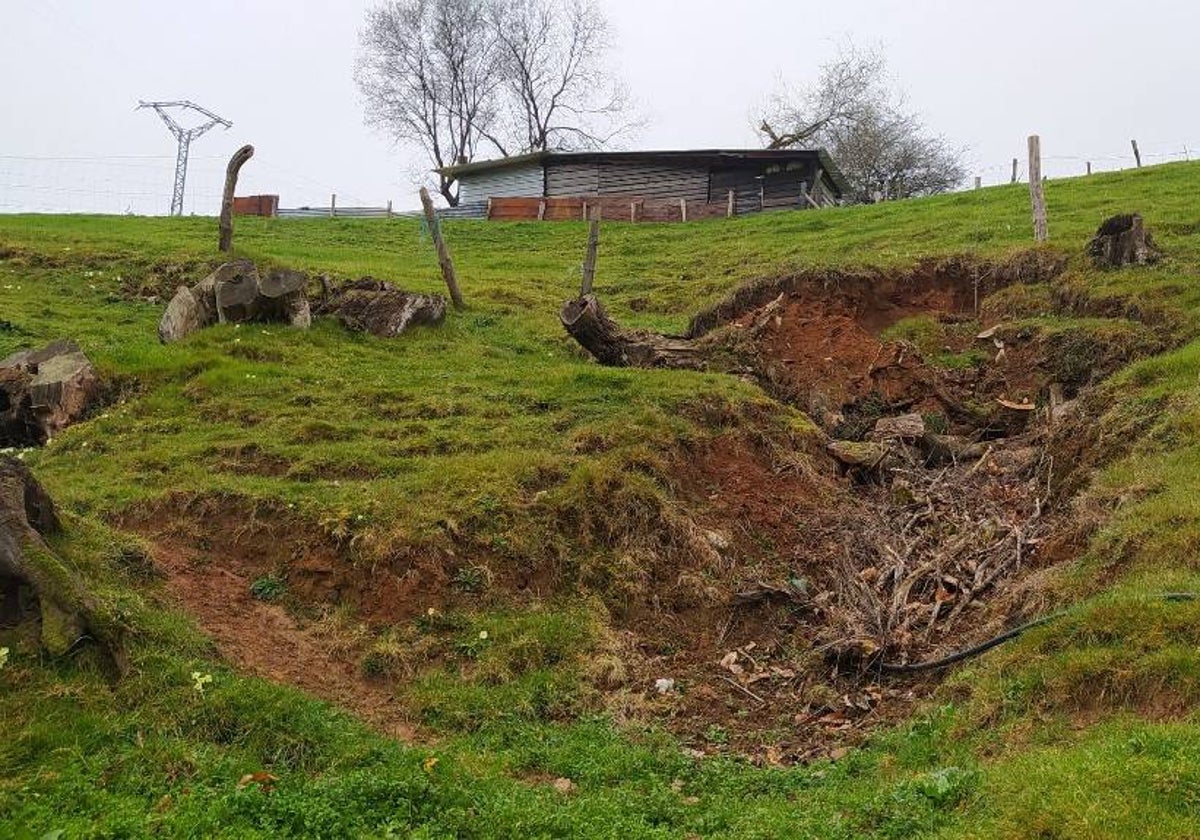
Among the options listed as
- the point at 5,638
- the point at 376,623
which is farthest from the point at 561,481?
the point at 5,638

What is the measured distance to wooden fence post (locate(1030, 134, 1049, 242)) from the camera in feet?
52.2

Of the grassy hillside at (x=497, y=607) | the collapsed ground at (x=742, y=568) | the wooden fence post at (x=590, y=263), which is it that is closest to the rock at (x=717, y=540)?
the collapsed ground at (x=742, y=568)

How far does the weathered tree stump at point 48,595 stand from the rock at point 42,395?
555 centimetres

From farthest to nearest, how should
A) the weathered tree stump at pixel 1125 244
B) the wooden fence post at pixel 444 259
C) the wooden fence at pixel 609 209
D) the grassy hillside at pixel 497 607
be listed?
1. the wooden fence at pixel 609 209
2. the wooden fence post at pixel 444 259
3. the weathered tree stump at pixel 1125 244
4. the grassy hillside at pixel 497 607

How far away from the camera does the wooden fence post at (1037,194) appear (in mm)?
15914

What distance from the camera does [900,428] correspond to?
10867 mm

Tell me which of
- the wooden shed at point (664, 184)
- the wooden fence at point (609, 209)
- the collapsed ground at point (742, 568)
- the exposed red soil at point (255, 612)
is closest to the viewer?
the exposed red soil at point (255, 612)

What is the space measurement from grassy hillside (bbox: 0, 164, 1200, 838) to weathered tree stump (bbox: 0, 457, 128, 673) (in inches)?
5.8

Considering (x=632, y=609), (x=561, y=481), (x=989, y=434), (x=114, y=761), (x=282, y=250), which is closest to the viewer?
(x=114, y=761)

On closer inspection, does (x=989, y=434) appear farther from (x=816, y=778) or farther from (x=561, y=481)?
(x=816, y=778)

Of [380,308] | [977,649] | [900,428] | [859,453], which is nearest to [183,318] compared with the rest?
[380,308]

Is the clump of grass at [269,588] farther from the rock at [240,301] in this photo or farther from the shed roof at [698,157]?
the shed roof at [698,157]

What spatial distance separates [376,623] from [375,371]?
19.2ft

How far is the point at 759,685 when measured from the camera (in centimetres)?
684
